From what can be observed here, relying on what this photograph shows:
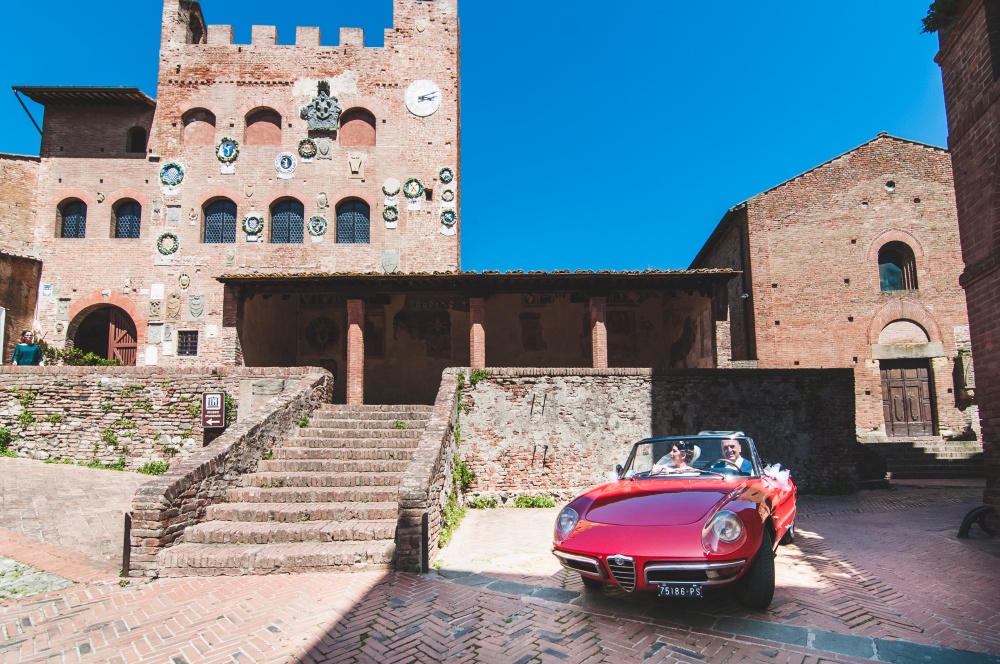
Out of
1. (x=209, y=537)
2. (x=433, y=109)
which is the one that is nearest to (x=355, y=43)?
(x=433, y=109)

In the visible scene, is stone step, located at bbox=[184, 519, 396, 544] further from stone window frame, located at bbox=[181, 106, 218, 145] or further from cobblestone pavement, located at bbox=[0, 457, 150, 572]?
stone window frame, located at bbox=[181, 106, 218, 145]

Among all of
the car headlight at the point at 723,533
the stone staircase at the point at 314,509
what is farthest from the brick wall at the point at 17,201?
the car headlight at the point at 723,533

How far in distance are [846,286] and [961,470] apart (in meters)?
6.29

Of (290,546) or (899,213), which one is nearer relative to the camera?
(290,546)

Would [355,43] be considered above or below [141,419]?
above

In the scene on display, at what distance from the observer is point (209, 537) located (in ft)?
23.5

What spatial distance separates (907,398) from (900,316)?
2560 millimetres

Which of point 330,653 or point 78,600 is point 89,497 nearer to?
point 78,600

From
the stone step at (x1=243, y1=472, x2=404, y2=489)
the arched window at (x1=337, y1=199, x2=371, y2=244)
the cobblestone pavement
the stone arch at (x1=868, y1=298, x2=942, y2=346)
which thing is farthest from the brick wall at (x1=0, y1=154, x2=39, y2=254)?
the stone arch at (x1=868, y1=298, x2=942, y2=346)

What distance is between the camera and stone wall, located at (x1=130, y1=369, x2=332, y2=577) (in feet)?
22.0

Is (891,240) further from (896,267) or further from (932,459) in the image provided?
(932,459)

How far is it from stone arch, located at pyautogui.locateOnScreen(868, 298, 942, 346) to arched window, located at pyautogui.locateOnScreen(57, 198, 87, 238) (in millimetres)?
24894

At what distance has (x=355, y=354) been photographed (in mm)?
13211

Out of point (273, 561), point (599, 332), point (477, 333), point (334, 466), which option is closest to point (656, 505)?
point (273, 561)
